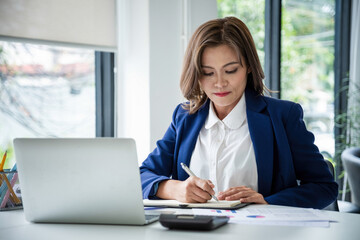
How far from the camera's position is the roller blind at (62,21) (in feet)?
9.48

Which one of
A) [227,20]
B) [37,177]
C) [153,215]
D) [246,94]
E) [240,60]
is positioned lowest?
[153,215]

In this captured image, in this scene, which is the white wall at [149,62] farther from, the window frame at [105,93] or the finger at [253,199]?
the finger at [253,199]

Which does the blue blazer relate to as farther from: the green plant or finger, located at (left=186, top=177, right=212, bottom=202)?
the green plant

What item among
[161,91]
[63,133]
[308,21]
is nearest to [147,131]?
[161,91]

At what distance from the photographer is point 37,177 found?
1430 mm

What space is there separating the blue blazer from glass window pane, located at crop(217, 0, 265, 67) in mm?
2247

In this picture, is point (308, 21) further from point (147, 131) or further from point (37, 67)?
point (37, 67)

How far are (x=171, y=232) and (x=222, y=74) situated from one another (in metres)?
0.84

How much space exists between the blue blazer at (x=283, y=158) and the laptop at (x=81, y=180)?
0.48m

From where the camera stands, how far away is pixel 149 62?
3250 millimetres

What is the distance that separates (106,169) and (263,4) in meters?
3.25

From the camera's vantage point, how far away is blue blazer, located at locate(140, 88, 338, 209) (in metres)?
1.86

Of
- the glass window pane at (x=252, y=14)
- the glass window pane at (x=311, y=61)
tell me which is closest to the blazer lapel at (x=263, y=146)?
the glass window pane at (x=252, y=14)

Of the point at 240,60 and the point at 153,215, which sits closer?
the point at 153,215
